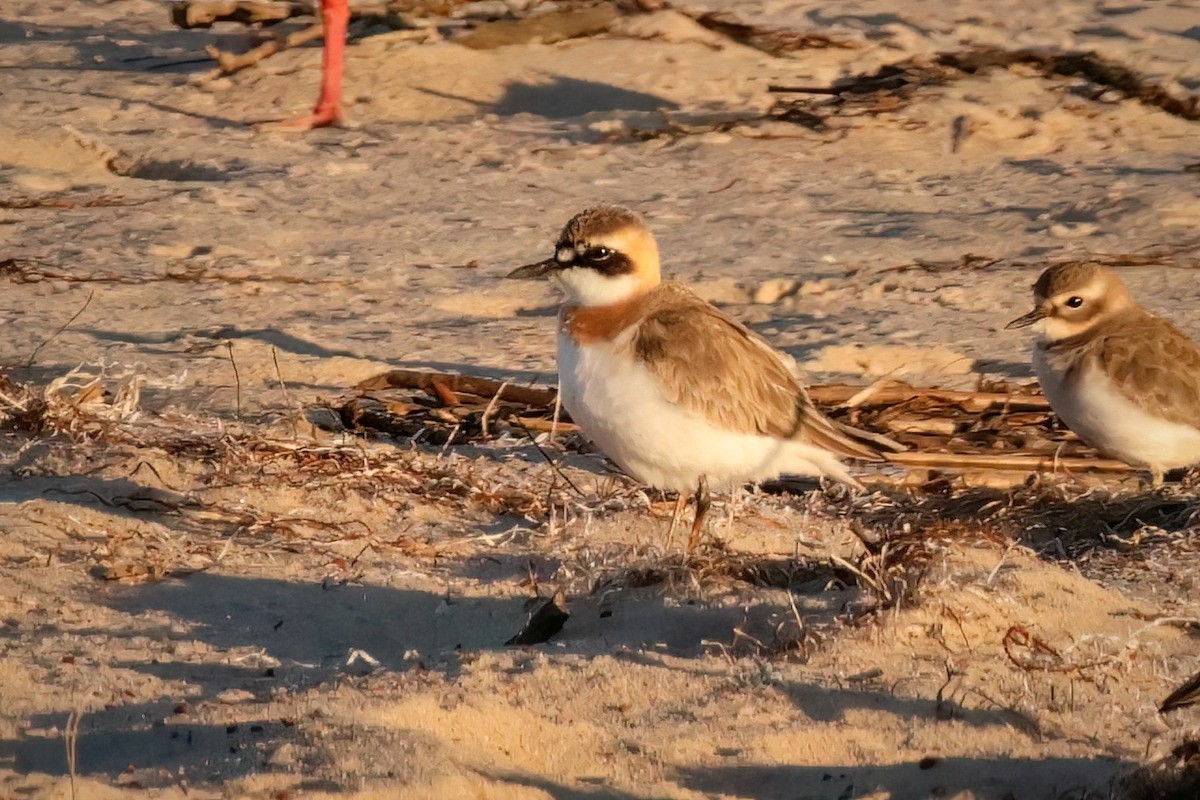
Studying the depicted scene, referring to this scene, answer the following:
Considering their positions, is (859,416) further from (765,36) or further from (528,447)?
(765,36)

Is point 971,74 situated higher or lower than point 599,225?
lower

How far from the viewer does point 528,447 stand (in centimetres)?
629

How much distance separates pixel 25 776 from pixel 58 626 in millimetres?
893

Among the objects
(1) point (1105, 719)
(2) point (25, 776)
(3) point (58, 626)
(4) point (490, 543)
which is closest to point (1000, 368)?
(4) point (490, 543)

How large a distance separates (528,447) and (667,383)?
4.58 ft

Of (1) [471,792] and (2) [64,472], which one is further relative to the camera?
(2) [64,472]

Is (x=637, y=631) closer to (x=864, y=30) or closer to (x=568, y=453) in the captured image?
(x=568, y=453)

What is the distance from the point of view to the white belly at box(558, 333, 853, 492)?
496 centimetres

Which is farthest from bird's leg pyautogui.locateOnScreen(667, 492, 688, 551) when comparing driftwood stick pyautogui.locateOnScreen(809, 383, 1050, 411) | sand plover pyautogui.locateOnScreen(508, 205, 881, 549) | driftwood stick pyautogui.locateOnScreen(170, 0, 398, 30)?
driftwood stick pyautogui.locateOnScreen(170, 0, 398, 30)

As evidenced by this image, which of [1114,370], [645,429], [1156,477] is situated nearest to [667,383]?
[645,429]

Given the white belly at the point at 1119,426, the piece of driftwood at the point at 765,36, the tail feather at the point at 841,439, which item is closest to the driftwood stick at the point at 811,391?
the white belly at the point at 1119,426

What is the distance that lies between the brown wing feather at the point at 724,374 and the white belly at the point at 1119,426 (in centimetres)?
108

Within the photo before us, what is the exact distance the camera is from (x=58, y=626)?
175 inches

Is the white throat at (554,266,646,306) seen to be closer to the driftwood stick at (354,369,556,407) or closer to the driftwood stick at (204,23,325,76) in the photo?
the driftwood stick at (354,369,556,407)
